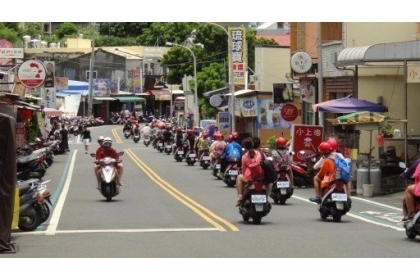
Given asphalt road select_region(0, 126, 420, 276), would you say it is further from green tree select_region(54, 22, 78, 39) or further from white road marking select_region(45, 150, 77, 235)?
green tree select_region(54, 22, 78, 39)

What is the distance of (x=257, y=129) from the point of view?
185ft

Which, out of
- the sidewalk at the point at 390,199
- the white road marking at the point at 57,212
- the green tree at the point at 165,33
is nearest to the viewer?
the white road marking at the point at 57,212

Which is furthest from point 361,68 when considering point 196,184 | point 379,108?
point 196,184

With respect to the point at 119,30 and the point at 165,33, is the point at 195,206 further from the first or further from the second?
the point at 119,30

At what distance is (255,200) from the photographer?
19672mm

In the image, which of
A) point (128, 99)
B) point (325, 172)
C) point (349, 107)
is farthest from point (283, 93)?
point (128, 99)

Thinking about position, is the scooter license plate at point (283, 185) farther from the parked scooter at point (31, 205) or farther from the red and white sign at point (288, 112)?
the red and white sign at point (288, 112)

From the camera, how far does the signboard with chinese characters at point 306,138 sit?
1328 inches

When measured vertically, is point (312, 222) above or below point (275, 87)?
below

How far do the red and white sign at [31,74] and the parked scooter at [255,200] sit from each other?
1920 cm

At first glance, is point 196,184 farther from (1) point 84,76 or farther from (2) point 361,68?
(1) point 84,76

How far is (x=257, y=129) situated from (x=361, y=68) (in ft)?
66.3

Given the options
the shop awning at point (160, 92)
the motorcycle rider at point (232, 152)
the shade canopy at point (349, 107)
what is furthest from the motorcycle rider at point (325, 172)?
the shop awning at point (160, 92)

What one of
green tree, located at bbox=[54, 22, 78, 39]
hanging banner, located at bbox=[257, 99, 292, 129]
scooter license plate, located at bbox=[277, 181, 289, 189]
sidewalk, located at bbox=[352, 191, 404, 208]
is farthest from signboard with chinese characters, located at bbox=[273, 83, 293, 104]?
green tree, located at bbox=[54, 22, 78, 39]
